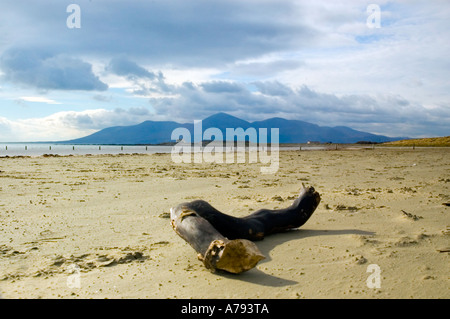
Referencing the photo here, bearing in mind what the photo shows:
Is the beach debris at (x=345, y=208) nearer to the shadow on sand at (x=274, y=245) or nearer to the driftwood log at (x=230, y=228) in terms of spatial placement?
the driftwood log at (x=230, y=228)

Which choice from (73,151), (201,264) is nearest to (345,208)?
(201,264)

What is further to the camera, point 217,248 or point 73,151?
point 73,151

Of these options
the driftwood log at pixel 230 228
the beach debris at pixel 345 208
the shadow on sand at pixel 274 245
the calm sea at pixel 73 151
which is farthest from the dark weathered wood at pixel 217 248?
the calm sea at pixel 73 151

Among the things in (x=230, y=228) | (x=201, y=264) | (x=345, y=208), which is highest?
(x=230, y=228)

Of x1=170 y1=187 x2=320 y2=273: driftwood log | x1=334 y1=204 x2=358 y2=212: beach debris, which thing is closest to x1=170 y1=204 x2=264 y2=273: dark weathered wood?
x1=170 y1=187 x2=320 y2=273: driftwood log

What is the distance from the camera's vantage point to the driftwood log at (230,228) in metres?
3.70

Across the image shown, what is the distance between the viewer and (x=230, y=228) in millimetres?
4910

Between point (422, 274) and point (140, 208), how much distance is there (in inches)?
221

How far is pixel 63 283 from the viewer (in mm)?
3703

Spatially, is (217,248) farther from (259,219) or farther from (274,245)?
(259,219)
